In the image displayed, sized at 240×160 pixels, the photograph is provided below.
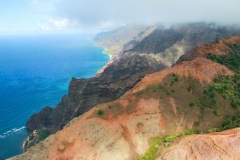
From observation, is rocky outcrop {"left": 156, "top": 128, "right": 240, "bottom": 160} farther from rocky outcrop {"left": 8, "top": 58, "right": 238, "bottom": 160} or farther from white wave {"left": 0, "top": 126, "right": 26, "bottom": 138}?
white wave {"left": 0, "top": 126, "right": 26, "bottom": 138}

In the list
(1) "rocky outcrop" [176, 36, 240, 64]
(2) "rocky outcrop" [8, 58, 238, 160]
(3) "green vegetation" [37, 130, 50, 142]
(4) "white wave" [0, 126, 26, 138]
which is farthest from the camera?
(4) "white wave" [0, 126, 26, 138]

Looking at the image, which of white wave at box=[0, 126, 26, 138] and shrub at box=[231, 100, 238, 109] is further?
white wave at box=[0, 126, 26, 138]

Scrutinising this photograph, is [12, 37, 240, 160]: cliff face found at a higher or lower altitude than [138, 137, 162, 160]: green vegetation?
higher

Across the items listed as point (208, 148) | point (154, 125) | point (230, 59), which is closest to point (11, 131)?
point (154, 125)

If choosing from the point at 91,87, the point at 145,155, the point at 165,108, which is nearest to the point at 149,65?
the point at 91,87

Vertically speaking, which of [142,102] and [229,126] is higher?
[142,102]

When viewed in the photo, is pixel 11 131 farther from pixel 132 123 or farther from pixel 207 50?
pixel 207 50

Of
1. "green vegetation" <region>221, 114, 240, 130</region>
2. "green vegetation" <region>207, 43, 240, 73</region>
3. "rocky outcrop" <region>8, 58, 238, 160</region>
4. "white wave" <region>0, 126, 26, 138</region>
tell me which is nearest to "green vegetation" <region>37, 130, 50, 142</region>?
"white wave" <region>0, 126, 26, 138</region>

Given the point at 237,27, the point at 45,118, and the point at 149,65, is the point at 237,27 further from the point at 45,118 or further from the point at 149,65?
the point at 45,118

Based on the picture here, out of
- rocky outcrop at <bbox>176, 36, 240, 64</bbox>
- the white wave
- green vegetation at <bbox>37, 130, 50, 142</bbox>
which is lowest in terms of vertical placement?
green vegetation at <bbox>37, 130, 50, 142</bbox>

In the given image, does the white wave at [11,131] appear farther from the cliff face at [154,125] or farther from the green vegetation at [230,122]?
the green vegetation at [230,122]
